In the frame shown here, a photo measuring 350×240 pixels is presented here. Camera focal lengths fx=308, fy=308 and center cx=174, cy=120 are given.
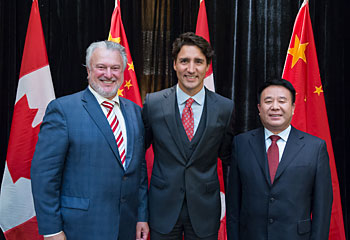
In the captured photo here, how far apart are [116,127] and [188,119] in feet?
1.38

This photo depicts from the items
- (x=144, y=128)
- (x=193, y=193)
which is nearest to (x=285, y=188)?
(x=193, y=193)

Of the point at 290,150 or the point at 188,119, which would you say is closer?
the point at 290,150

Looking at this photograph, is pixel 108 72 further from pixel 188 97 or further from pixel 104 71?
pixel 188 97

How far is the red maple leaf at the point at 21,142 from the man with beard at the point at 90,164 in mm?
1117

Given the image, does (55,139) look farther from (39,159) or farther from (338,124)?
(338,124)

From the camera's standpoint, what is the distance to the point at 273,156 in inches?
66.8

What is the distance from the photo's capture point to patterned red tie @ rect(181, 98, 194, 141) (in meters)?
1.78

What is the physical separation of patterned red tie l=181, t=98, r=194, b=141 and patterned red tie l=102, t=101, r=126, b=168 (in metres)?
0.38

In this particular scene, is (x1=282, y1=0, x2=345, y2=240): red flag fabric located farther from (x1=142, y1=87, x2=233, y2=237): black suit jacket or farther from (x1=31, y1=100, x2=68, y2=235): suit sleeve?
(x1=31, y1=100, x2=68, y2=235): suit sleeve

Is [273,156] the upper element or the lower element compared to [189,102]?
lower

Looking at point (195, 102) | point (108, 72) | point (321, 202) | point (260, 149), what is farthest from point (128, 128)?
point (321, 202)

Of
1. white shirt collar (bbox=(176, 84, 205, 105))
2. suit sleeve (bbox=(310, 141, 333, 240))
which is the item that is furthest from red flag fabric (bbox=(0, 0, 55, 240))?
suit sleeve (bbox=(310, 141, 333, 240))

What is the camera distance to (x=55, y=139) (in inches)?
58.8

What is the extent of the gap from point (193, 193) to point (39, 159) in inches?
32.7
